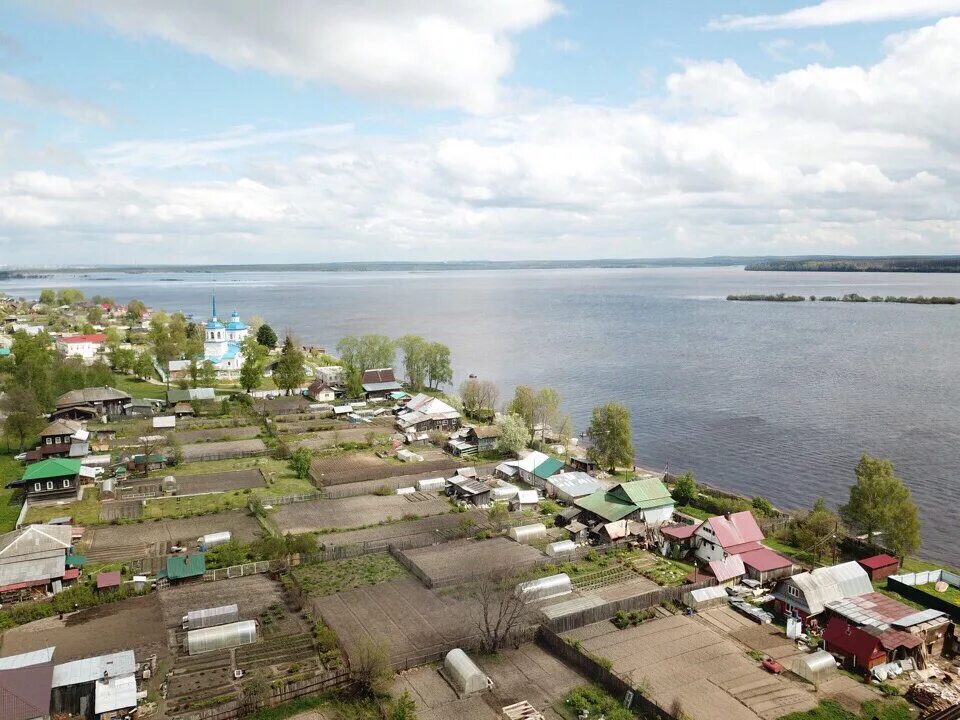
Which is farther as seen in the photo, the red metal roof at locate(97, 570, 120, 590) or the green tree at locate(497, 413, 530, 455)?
the green tree at locate(497, 413, 530, 455)

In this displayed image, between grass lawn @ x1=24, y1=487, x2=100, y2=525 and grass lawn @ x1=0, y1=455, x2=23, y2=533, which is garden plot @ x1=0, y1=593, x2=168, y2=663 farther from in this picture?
grass lawn @ x1=0, y1=455, x2=23, y2=533

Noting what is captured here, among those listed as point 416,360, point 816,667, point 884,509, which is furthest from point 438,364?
point 816,667

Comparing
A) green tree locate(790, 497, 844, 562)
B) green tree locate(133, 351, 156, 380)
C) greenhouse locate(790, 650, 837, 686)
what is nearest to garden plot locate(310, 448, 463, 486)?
green tree locate(790, 497, 844, 562)

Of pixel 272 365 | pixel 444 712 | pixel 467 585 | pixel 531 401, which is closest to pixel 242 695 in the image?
pixel 444 712

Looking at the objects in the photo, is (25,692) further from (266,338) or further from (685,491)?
(266,338)

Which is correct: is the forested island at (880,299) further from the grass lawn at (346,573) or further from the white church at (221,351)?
the grass lawn at (346,573)

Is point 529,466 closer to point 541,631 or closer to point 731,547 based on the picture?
point 731,547

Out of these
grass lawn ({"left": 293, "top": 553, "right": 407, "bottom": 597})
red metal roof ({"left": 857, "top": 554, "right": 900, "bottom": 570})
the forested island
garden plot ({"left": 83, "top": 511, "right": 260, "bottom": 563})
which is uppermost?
the forested island
